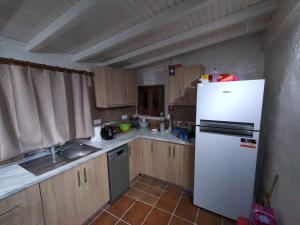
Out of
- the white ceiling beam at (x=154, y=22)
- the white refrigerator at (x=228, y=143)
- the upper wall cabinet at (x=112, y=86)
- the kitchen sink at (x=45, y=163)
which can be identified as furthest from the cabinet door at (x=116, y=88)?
the white refrigerator at (x=228, y=143)

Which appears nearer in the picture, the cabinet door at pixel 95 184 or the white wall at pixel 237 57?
the cabinet door at pixel 95 184

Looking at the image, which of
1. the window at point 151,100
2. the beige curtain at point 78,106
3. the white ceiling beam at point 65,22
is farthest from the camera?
the window at point 151,100

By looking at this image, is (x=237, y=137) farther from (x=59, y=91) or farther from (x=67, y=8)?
(x=59, y=91)

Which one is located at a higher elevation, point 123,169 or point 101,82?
point 101,82

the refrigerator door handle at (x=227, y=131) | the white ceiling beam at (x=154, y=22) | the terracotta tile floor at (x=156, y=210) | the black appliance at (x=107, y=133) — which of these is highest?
the white ceiling beam at (x=154, y=22)

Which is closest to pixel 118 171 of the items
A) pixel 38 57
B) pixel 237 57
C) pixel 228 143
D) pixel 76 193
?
pixel 76 193

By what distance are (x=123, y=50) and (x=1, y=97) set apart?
1.53 metres

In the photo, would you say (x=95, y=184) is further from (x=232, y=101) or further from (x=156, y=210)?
(x=232, y=101)

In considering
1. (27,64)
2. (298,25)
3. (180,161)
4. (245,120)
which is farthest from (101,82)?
(298,25)

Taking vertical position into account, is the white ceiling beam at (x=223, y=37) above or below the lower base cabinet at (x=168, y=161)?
above

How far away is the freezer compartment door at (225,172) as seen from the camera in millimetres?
1424

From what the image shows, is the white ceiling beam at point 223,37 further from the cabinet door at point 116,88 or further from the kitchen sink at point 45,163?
the kitchen sink at point 45,163

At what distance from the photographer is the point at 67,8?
1.05 metres

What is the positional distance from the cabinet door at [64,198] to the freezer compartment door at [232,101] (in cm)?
162
